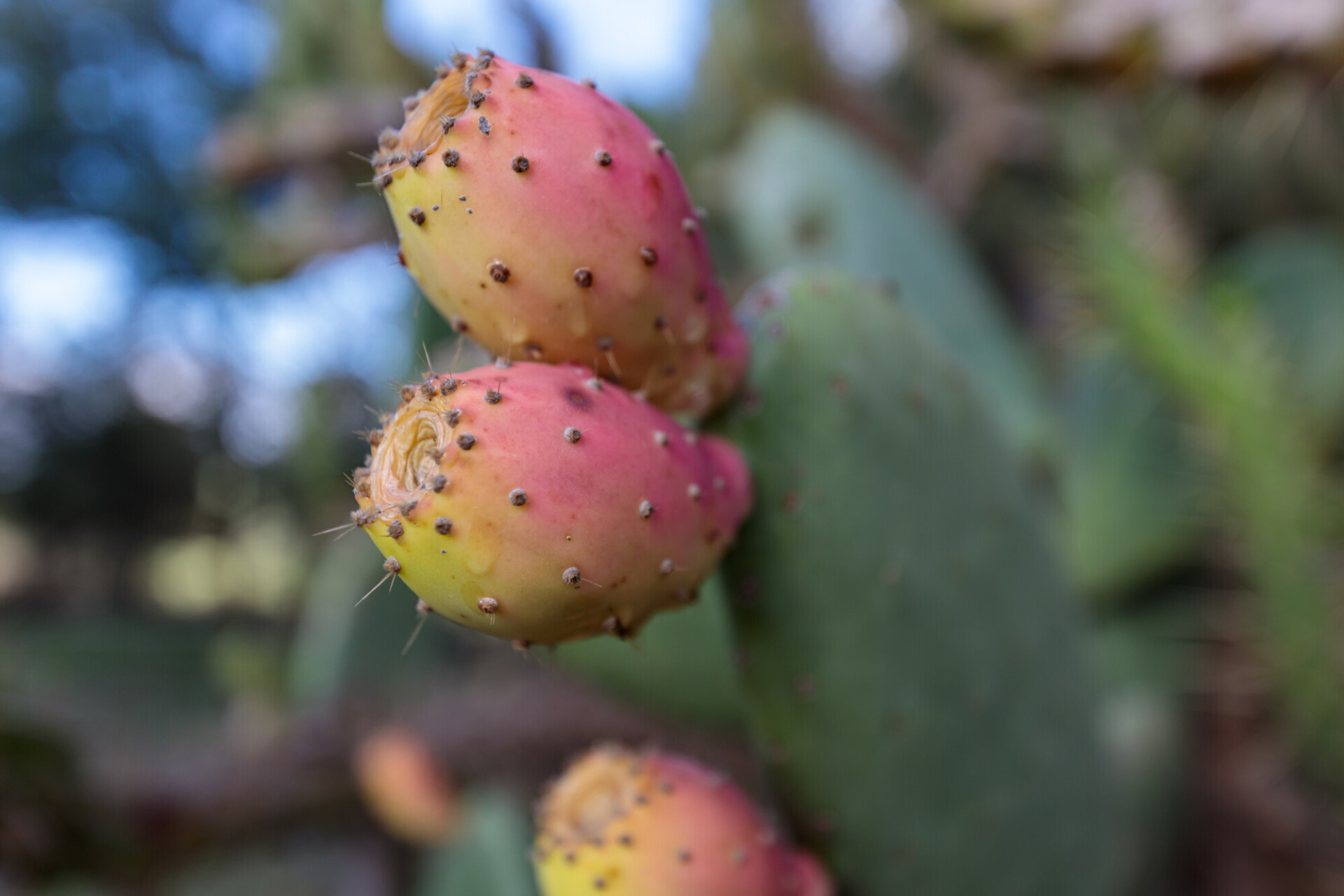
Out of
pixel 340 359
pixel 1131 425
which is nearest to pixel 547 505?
pixel 1131 425

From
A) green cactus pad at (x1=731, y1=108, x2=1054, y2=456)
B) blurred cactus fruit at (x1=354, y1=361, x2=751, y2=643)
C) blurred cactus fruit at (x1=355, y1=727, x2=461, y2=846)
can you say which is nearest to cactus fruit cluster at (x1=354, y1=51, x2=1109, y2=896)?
blurred cactus fruit at (x1=354, y1=361, x2=751, y2=643)

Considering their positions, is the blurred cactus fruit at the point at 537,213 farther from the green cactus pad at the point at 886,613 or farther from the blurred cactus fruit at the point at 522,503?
the green cactus pad at the point at 886,613

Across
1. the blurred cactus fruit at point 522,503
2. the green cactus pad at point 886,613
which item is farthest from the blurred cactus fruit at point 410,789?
the blurred cactus fruit at point 522,503

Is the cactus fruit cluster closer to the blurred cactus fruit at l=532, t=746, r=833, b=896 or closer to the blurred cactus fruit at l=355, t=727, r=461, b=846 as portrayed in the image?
the blurred cactus fruit at l=532, t=746, r=833, b=896

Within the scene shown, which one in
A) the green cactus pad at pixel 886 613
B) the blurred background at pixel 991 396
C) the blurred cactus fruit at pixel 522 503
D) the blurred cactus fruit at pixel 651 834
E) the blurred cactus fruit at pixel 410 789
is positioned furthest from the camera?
the blurred cactus fruit at pixel 410 789

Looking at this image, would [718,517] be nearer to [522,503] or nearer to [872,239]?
[522,503]

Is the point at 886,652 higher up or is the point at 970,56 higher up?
the point at 970,56

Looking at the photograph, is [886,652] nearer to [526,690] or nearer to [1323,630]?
[1323,630]
